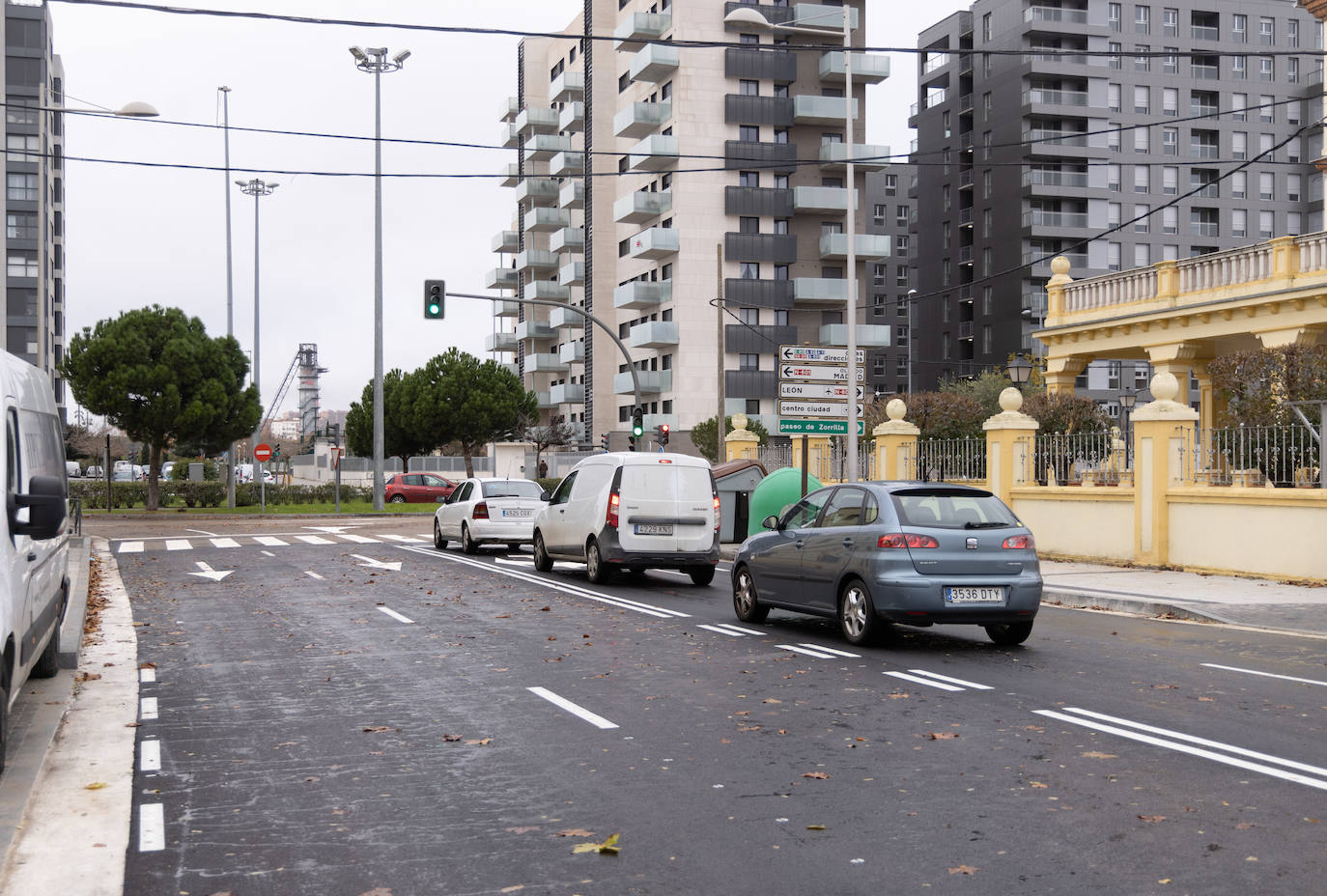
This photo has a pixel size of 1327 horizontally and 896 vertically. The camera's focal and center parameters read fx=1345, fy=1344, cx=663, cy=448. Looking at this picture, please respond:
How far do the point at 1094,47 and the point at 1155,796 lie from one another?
79323mm

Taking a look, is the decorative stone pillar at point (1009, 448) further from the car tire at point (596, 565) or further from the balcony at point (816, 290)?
the balcony at point (816, 290)

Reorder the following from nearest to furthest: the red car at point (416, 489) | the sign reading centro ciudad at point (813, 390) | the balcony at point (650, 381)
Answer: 1. the sign reading centro ciudad at point (813, 390)
2. the red car at point (416, 489)
3. the balcony at point (650, 381)

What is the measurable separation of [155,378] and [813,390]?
36181mm

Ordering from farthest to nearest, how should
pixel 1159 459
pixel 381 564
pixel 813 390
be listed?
pixel 381 564
pixel 813 390
pixel 1159 459

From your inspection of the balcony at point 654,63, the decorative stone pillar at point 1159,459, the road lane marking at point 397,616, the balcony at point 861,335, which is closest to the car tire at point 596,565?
the road lane marking at point 397,616

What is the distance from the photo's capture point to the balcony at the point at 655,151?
65188mm

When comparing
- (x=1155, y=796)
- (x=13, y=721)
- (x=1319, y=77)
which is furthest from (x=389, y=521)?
(x=1319, y=77)

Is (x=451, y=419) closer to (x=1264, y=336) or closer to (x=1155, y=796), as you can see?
(x=1264, y=336)

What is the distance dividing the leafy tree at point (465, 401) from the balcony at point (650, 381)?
962cm

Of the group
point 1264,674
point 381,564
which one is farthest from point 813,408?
point 1264,674

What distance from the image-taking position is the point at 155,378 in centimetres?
5231

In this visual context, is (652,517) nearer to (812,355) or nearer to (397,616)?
(397,616)

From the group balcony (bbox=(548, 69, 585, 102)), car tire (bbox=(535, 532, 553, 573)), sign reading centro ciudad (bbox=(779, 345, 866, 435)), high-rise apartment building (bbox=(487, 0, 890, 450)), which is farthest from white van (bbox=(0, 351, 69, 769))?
balcony (bbox=(548, 69, 585, 102))

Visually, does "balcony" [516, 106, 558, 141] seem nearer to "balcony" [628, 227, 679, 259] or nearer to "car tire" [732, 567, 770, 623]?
"balcony" [628, 227, 679, 259]
